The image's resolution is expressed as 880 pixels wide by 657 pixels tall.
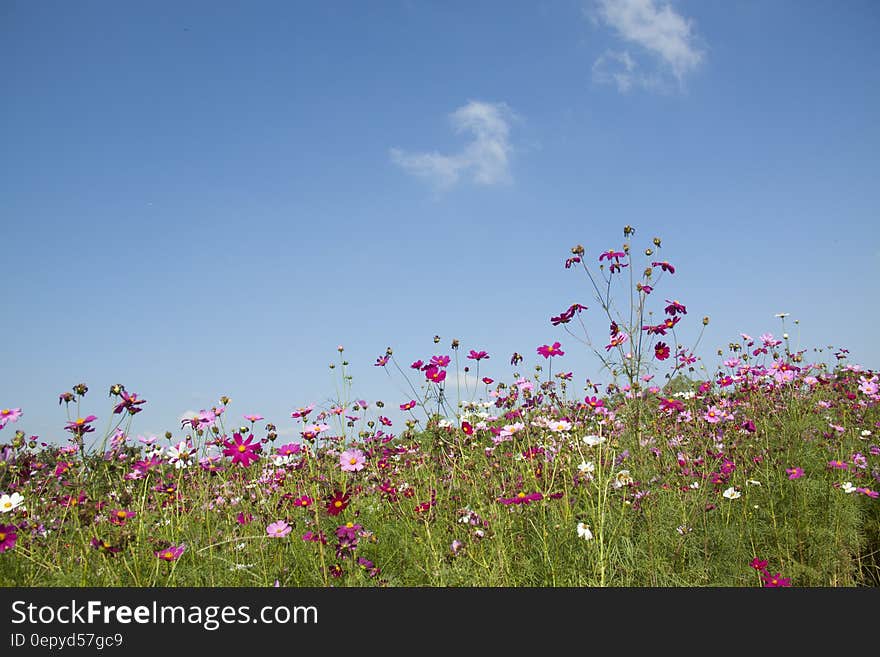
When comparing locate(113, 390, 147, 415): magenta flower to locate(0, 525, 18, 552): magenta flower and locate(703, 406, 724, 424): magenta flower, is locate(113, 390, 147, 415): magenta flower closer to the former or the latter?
locate(0, 525, 18, 552): magenta flower

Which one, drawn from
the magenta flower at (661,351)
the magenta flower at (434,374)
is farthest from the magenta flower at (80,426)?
the magenta flower at (661,351)

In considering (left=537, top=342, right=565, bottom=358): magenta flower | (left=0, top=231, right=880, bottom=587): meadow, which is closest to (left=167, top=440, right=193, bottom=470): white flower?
(left=0, top=231, right=880, bottom=587): meadow

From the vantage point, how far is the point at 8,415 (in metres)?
3.16

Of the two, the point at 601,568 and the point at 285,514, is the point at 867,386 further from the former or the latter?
the point at 285,514

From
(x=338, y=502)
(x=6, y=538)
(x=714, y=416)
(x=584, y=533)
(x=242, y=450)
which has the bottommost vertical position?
(x=584, y=533)

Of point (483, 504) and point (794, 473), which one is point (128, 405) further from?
point (794, 473)

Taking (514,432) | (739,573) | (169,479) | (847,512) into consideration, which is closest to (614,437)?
(514,432)

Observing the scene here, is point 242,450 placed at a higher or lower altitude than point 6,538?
higher

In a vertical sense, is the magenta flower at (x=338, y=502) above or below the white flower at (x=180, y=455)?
below

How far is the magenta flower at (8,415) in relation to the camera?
2.96 m

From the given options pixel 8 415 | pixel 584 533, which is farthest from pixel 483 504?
pixel 8 415

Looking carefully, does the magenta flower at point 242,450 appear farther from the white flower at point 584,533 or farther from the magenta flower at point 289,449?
the white flower at point 584,533

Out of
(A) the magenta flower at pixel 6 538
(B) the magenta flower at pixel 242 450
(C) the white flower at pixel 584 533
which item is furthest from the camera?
(B) the magenta flower at pixel 242 450

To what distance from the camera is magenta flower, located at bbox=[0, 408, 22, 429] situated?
296 centimetres
